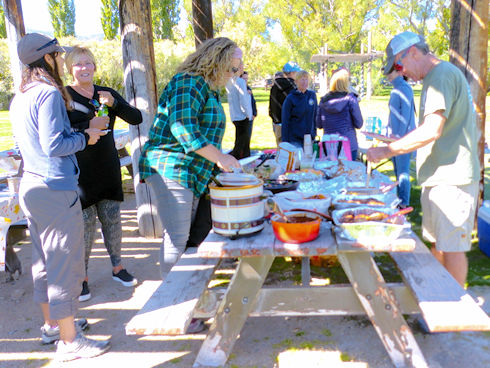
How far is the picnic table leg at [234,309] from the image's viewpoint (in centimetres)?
243

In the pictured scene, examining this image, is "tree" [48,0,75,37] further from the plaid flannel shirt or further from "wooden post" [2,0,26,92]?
the plaid flannel shirt

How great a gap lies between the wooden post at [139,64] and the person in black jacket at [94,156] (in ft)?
3.42

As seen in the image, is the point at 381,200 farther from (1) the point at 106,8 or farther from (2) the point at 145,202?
(1) the point at 106,8

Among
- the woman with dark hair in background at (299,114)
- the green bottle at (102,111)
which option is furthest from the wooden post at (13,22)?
the woman with dark hair in background at (299,114)

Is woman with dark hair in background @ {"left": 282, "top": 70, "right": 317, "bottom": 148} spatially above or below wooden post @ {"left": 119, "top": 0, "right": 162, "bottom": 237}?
below

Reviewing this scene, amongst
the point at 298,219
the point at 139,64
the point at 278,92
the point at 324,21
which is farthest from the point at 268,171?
the point at 324,21

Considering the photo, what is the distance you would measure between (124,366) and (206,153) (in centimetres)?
138

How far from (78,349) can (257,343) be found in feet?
3.63

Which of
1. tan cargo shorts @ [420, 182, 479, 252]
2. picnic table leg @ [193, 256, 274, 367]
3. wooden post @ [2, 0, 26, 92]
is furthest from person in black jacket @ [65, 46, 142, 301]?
wooden post @ [2, 0, 26, 92]

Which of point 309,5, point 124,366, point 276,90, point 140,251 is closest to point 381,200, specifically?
point 124,366

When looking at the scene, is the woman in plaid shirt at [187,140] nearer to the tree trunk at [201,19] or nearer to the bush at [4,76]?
the tree trunk at [201,19]

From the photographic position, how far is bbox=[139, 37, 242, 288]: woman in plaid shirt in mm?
2465

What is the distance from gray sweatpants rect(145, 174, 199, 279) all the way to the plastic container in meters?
2.71

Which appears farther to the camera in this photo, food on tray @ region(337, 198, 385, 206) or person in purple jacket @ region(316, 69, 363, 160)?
person in purple jacket @ region(316, 69, 363, 160)
